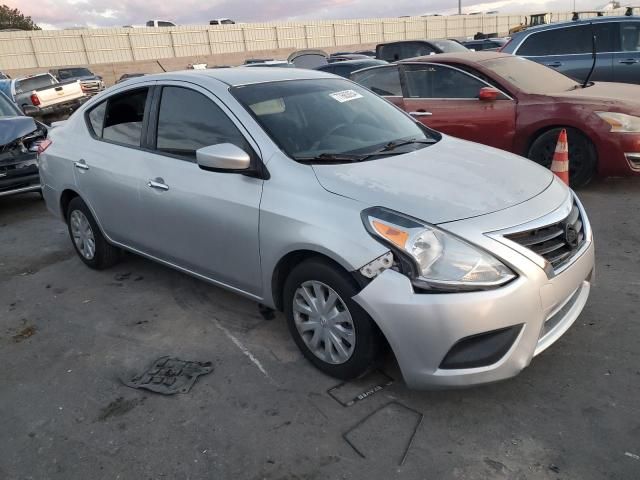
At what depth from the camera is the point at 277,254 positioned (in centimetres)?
304

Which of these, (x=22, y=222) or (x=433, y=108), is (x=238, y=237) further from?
(x=22, y=222)

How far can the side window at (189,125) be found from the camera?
3.43 m

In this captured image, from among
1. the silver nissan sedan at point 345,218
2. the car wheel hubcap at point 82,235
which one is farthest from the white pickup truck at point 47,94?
the silver nissan sedan at point 345,218

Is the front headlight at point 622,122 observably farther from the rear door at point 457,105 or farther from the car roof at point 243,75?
the car roof at point 243,75

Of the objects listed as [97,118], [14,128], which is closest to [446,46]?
[14,128]

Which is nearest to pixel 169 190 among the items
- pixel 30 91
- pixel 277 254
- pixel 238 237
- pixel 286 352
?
pixel 238 237

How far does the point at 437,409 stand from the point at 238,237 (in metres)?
1.47

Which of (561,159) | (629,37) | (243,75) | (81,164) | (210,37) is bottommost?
(561,159)

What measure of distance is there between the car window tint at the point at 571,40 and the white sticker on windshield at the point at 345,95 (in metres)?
6.03

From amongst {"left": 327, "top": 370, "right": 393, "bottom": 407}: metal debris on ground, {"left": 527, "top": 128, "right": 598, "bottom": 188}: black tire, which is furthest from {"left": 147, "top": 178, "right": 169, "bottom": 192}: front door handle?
{"left": 527, "top": 128, "right": 598, "bottom": 188}: black tire

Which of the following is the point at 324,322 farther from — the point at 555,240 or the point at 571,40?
the point at 571,40

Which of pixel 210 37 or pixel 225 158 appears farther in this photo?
pixel 210 37

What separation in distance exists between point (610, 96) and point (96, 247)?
5.36 m

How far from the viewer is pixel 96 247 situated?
4730mm
